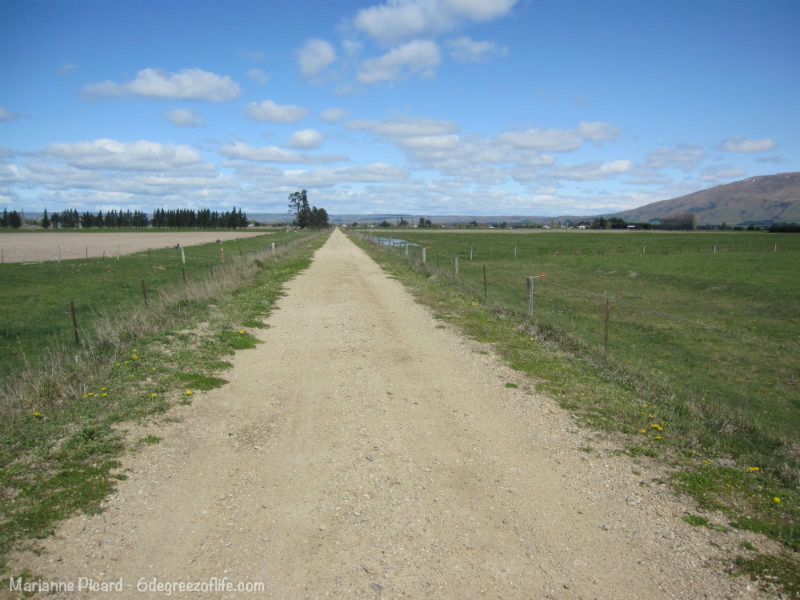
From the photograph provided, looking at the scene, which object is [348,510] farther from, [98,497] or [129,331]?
[129,331]

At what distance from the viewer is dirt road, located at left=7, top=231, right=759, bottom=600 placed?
3453 mm

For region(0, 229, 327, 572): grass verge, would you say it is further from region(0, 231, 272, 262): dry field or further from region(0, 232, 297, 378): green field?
region(0, 231, 272, 262): dry field

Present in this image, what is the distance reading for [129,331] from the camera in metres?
10.2

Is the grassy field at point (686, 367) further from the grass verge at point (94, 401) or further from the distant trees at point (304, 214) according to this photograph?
the distant trees at point (304, 214)

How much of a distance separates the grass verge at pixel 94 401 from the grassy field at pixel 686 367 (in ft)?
17.7

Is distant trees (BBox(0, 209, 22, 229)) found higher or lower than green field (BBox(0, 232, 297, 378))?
higher

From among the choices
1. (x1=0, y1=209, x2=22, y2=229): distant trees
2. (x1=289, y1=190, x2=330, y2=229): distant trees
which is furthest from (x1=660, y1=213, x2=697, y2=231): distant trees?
(x1=0, y1=209, x2=22, y2=229): distant trees

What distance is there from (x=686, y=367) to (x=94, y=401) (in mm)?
12073

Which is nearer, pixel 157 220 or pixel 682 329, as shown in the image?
pixel 682 329

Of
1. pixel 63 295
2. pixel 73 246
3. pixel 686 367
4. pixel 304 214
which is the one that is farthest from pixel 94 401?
pixel 304 214

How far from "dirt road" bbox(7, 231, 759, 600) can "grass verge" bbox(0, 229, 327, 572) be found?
28cm

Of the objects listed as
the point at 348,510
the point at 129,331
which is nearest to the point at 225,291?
the point at 129,331

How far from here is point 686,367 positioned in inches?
464

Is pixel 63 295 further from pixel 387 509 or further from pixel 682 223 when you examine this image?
pixel 682 223
